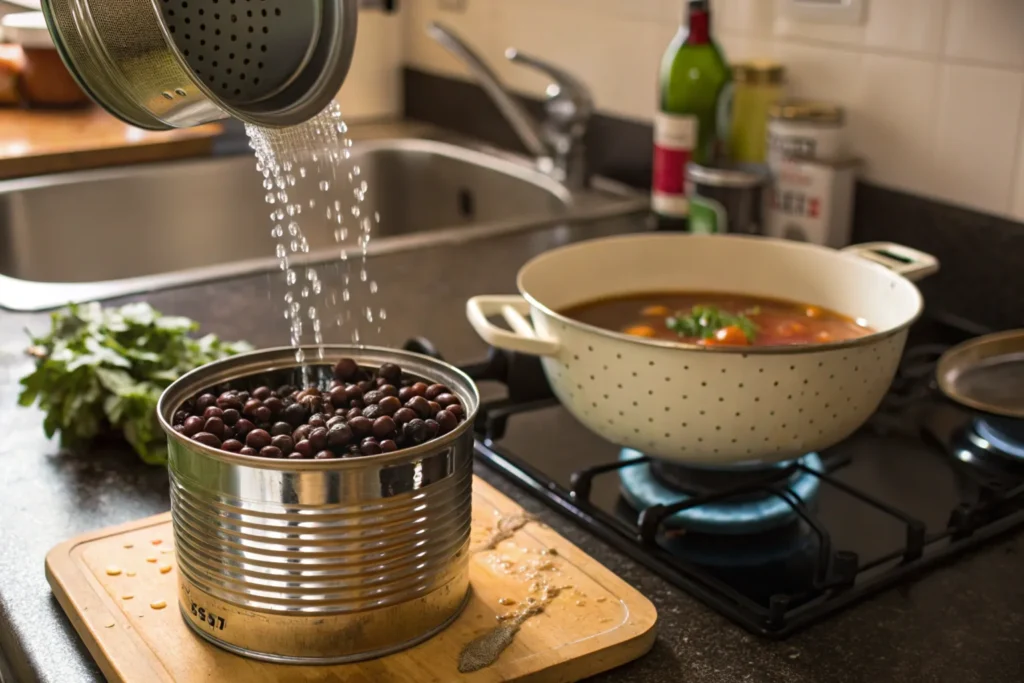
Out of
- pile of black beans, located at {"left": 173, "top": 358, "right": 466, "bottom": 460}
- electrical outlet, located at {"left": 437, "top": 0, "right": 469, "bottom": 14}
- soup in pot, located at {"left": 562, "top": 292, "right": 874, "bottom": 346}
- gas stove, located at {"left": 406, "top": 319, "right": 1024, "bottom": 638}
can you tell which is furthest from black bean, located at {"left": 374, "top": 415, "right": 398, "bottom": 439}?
electrical outlet, located at {"left": 437, "top": 0, "right": 469, "bottom": 14}

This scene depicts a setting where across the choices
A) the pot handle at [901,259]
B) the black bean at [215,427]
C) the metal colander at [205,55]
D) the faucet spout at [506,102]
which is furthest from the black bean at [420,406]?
the faucet spout at [506,102]

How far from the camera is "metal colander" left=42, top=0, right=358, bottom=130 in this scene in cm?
75

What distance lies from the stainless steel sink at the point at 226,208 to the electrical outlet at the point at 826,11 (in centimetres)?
36

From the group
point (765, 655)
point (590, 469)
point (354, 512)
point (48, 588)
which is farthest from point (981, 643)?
point (48, 588)

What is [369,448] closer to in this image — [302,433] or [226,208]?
[302,433]

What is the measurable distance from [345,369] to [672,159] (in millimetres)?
784

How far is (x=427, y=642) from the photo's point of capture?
28.7 inches

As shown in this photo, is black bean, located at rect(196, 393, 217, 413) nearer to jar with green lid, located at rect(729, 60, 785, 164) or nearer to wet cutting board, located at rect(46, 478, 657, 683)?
wet cutting board, located at rect(46, 478, 657, 683)

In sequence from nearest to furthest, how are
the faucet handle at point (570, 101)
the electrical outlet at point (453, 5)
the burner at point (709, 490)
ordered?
1. the burner at point (709, 490)
2. the faucet handle at point (570, 101)
3. the electrical outlet at point (453, 5)

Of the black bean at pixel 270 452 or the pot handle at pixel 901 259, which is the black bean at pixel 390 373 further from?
the pot handle at pixel 901 259

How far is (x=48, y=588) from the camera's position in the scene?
2.62ft

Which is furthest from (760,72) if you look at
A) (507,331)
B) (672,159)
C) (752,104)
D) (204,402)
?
(204,402)

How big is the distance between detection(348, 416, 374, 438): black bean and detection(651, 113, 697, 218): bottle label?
85cm

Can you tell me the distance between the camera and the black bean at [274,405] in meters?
0.77
